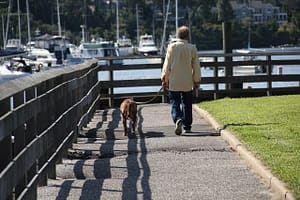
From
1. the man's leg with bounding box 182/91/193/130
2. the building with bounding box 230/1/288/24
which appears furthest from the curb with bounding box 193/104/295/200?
the building with bounding box 230/1/288/24

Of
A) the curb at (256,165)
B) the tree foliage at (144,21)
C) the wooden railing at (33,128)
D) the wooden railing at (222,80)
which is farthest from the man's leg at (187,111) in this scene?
the tree foliage at (144,21)

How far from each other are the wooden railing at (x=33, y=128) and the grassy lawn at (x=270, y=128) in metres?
2.53

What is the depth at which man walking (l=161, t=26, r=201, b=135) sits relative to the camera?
46.2 feet

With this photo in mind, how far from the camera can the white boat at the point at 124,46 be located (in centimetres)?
6400

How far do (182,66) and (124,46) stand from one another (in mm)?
52835

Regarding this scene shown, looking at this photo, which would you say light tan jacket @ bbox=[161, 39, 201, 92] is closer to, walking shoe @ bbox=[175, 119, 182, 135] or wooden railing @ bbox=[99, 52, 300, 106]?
walking shoe @ bbox=[175, 119, 182, 135]

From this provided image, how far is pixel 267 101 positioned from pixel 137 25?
53099 mm

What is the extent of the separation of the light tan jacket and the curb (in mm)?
952

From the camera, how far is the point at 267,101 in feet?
60.5

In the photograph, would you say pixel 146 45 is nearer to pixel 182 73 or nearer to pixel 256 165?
pixel 182 73

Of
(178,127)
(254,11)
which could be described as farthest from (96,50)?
(178,127)

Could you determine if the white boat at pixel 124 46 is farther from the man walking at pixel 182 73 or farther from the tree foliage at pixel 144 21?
the man walking at pixel 182 73

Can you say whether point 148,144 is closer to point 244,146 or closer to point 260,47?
point 244,146

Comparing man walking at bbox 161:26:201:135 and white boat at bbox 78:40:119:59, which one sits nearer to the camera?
man walking at bbox 161:26:201:135
